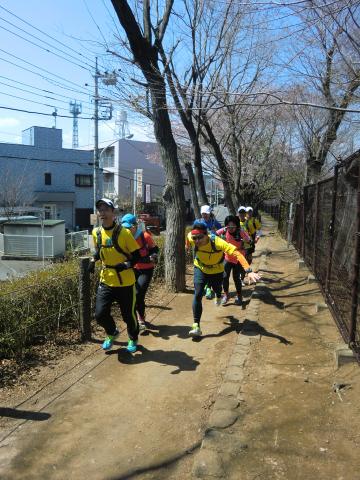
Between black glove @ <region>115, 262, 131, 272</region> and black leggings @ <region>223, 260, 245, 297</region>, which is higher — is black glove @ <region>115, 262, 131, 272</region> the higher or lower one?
the higher one

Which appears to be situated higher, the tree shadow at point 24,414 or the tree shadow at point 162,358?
the tree shadow at point 162,358

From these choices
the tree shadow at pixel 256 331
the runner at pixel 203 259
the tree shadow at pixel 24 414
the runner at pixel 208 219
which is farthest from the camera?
the runner at pixel 208 219

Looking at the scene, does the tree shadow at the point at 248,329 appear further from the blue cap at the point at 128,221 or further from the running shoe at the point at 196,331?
the blue cap at the point at 128,221

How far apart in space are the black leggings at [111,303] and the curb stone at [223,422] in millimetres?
1264

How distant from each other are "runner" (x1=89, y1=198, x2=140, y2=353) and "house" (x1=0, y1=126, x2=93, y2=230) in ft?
102

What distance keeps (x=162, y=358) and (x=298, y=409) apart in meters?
1.93

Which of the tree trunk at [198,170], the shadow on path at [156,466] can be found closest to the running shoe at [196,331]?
the shadow on path at [156,466]

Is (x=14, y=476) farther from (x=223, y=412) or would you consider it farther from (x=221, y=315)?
(x=221, y=315)

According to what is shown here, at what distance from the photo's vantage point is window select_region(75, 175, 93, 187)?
134 feet

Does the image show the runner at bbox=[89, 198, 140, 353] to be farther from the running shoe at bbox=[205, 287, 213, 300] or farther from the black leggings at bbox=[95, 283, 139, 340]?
the running shoe at bbox=[205, 287, 213, 300]

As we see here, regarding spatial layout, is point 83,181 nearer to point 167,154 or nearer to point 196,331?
point 167,154

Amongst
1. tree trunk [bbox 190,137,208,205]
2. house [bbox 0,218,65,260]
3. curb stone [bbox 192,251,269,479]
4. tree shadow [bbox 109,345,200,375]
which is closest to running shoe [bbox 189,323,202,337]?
tree shadow [bbox 109,345,200,375]

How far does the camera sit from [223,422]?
11.0ft

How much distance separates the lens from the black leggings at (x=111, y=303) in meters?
5.02
